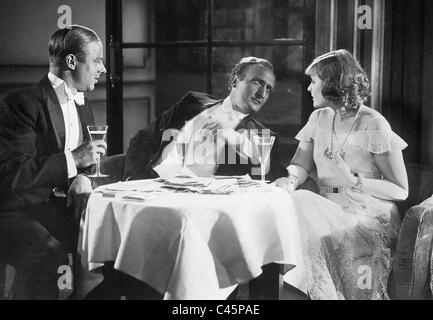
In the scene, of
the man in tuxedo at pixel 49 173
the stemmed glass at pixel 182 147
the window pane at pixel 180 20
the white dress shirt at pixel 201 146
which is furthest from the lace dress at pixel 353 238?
the man in tuxedo at pixel 49 173

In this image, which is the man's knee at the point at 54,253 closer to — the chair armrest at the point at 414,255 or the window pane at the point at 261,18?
the window pane at the point at 261,18

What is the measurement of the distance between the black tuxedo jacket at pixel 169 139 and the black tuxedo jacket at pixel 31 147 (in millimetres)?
351

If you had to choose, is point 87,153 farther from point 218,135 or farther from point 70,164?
point 218,135

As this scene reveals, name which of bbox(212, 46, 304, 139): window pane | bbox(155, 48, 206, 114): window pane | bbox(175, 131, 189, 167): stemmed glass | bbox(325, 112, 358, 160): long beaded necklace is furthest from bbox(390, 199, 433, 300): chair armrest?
bbox(155, 48, 206, 114): window pane

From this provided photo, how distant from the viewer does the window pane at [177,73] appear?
285cm

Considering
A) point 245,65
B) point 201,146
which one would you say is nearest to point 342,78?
point 245,65

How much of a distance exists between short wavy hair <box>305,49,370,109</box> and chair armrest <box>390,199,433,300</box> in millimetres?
571

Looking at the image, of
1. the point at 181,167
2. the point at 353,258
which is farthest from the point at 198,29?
the point at 353,258

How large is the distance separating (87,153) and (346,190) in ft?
3.96

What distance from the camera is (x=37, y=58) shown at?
273 cm

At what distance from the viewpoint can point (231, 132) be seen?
279 centimetres

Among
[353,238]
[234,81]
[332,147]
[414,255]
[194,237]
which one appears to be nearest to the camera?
[194,237]

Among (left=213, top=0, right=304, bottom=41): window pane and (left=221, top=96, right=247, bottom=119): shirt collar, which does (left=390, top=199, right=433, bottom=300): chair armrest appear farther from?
(left=213, top=0, right=304, bottom=41): window pane
